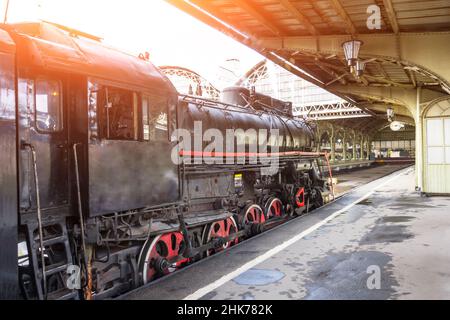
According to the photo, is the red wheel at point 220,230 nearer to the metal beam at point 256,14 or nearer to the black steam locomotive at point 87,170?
the black steam locomotive at point 87,170

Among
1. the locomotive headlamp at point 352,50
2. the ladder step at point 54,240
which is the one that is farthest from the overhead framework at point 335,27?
the ladder step at point 54,240

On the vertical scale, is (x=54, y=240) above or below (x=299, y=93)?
below

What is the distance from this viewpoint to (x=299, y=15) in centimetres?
832

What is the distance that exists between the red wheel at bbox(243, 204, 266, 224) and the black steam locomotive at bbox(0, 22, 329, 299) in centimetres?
179

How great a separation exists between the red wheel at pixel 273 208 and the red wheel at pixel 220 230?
186 cm

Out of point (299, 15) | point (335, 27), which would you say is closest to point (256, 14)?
point (299, 15)

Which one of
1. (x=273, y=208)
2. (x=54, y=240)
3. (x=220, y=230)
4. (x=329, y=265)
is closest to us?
(x=54, y=240)

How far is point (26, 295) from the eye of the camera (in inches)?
140

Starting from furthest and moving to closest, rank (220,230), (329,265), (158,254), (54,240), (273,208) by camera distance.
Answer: (273,208) → (220,230) → (329,265) → (158,254) → (54,240)

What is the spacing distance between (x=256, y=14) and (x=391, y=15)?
9.49ft

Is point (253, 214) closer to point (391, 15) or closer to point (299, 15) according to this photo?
point (299, 15)

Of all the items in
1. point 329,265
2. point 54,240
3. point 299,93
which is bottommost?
point 329,265

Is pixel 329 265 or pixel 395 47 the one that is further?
pixel 395 47
